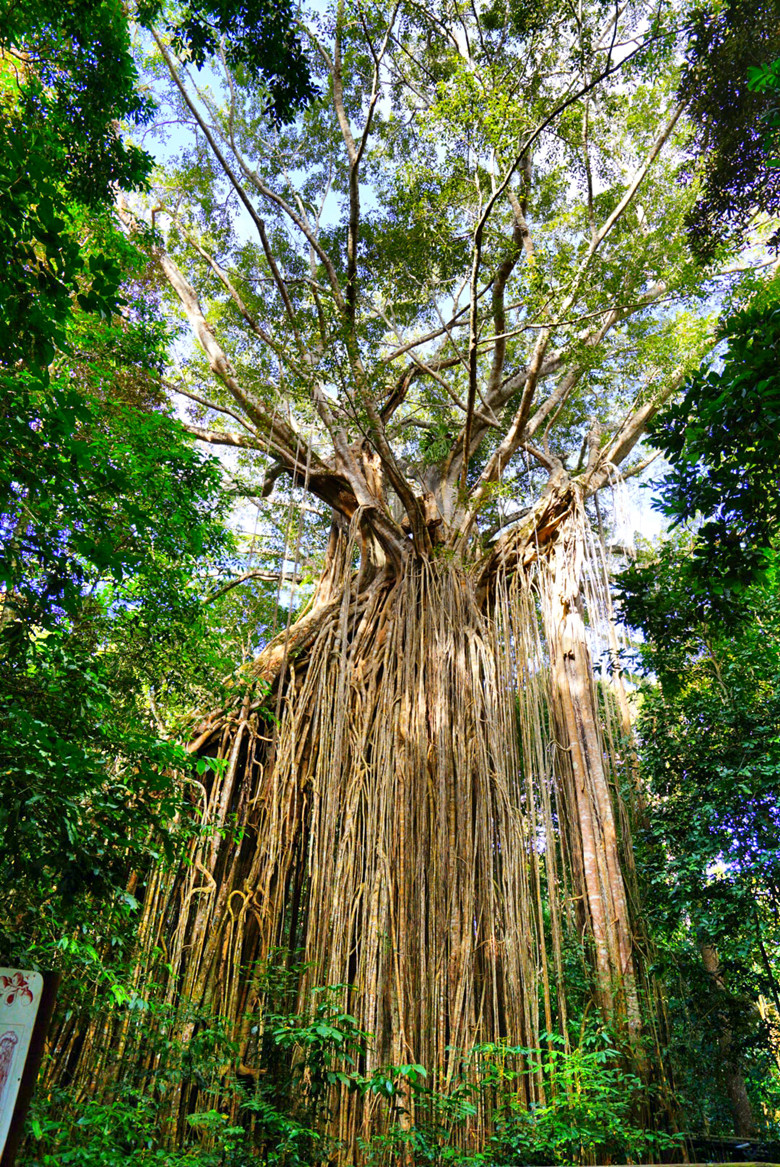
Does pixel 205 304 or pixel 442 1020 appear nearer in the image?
pixel 442 1020

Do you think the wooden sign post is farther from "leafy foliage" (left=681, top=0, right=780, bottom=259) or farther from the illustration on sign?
"leafy foliage" (left=681, top=0, right=780, bottom=259)

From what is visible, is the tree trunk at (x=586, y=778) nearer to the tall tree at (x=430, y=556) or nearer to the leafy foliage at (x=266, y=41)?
the tall tree at (x=430, y=556)

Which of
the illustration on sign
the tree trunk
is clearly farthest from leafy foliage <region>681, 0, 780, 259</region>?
the illustration on sign

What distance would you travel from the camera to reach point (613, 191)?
533cm

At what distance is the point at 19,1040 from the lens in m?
1.63

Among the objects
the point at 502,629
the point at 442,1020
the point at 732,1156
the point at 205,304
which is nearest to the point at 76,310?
the point at 205,304

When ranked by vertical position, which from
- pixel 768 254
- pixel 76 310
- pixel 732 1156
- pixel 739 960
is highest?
pixel 768 254

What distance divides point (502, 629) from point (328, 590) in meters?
1.53

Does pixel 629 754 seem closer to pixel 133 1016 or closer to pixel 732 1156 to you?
pixel 732 1156

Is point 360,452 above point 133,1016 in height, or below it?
above

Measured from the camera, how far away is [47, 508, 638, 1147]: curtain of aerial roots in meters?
3.65

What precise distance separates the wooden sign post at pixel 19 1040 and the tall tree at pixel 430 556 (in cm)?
111

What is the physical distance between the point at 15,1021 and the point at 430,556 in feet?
13.7

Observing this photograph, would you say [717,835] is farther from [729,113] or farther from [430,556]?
[729,113]
